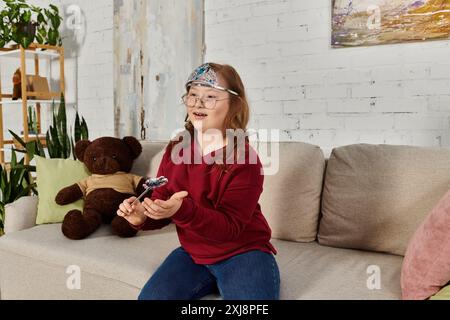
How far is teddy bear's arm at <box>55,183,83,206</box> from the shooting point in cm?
201

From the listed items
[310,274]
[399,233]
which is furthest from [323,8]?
[310,274]

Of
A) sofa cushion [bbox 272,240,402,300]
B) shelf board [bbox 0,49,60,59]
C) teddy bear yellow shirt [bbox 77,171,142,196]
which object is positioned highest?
shelf board [bbox 0,49,60,59]

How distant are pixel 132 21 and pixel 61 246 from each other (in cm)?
190

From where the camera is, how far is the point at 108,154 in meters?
2.08

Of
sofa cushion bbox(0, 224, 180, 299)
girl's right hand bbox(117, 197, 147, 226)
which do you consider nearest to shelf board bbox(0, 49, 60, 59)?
sofa cushion bbox(0, 224, 180, 299)

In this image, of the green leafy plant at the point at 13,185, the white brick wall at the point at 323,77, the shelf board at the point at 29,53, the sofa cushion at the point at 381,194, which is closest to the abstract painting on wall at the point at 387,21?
the white brick wall at the point at 323,77

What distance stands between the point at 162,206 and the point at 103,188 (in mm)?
986

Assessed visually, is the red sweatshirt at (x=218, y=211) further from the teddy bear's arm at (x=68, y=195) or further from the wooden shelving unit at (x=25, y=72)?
the wooden shelving unit at (x=25, y=72)

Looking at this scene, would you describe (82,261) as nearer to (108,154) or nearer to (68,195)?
(68,195)

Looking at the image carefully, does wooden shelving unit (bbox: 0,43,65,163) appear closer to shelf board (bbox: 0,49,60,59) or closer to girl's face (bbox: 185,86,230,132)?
shelf board (bbox: 0,49,60,59)

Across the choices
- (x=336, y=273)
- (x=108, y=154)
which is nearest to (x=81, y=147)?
(x=108, y=154)
